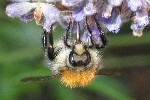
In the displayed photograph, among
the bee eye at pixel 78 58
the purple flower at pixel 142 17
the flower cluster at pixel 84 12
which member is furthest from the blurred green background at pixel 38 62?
the purple flower at pixel 142 17

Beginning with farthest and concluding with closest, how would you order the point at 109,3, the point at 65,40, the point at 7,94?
the point at 7,94 → the point at 65,40 → the point at 109,3

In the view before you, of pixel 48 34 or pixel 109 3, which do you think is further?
pixel 48 34

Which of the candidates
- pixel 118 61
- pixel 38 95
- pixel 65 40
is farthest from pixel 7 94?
pixel 65 40

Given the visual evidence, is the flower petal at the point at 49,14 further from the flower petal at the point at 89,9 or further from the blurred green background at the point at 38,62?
the blurred green background at the point at 38,62

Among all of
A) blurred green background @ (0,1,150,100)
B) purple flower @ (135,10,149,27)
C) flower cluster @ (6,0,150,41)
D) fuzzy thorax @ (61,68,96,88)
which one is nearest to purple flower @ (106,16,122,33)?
flower cluster @ (6,0,150,41)

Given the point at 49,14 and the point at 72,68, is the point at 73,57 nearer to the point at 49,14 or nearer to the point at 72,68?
the point at 72,68

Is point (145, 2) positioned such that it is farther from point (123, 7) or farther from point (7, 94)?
point (7, 94)
